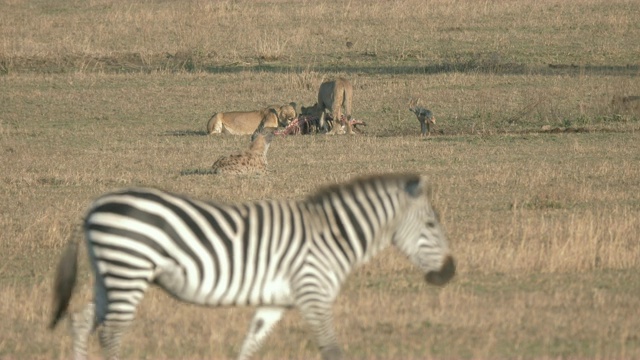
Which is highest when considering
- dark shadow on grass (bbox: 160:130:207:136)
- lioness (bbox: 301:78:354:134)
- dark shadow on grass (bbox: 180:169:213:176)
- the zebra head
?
lioness (bbox: 301:78:354:134)

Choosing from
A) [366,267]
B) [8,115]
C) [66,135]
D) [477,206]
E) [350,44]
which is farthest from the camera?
[350,44]

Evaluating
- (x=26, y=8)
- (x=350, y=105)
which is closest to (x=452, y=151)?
(x=350, y=105)

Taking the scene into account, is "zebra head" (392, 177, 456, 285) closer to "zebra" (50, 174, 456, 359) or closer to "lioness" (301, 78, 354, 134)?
"zebra" (50, 174, 456, 359)

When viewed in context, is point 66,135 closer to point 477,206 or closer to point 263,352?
point 477,206

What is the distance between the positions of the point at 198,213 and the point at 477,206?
734cm

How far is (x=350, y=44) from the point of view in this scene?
31.9 metres

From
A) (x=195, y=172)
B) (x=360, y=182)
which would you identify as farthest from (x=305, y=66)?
(x=360, y=182)

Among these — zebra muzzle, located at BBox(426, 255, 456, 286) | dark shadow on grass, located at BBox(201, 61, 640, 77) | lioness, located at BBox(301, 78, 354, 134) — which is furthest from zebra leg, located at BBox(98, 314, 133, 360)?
dark shadow on grass, located at BBox(201, 61, 640, 77)

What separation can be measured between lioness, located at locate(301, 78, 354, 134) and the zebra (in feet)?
50.1

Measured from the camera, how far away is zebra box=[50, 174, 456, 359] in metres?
6.57

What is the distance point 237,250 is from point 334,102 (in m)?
16.0

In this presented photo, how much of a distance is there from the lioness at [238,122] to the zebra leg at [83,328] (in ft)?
51.2

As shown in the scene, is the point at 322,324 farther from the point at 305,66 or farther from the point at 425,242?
the point at 305,66

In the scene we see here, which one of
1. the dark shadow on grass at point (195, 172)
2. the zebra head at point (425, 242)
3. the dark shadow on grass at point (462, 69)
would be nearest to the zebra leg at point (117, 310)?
the zebra head at point (425, 242)
